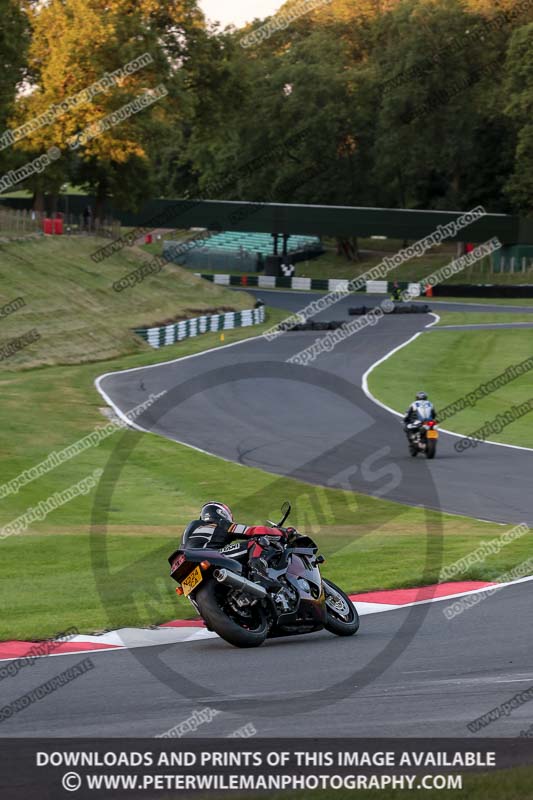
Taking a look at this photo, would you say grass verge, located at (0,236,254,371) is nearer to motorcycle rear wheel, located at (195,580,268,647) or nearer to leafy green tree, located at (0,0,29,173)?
leafy green tree, located at (0,0,29,173)

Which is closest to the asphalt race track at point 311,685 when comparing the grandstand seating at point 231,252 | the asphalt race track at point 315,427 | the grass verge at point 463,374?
the asphalt race track at point 315,427

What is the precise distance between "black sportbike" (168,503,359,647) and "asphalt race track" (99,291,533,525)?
8454mm

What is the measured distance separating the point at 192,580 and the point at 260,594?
0.64 m

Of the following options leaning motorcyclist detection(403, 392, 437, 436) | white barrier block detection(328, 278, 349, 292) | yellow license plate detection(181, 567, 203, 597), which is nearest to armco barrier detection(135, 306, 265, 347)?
white barrier block detection(328, 278, 349, 292)

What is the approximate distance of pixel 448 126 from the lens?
280 feet

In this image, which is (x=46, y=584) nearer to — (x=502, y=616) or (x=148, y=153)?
(x=502, y=616)

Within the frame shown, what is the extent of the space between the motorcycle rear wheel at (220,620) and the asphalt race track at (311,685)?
0.14m

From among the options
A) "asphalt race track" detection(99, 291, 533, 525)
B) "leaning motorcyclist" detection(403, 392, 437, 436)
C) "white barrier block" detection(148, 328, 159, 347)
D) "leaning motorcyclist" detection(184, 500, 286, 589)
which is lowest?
"white barrier block" detection(148, 328, 159, 347)

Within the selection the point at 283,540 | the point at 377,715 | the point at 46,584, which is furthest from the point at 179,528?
the point at 377,715

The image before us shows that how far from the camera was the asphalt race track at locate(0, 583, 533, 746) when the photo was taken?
7.77 meters

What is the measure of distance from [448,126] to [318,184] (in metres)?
11.7

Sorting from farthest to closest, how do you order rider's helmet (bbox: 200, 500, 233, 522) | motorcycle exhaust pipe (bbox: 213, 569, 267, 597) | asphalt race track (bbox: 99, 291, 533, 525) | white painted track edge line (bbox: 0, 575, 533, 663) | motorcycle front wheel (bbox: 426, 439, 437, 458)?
motorcycle front wheel (bbox: 426, 439, 437, 458), asphalt race track (bbox: 99, 291, 533, 525), rider's helmet (bbox: 200, 500, 233, 522), white painted track edge line (bbox: 0, 575, 533, 663), motorcycle exhaust pipe (bbox: 213, 569, 267, 597)

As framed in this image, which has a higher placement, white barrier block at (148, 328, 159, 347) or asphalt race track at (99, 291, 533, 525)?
asphalt race track at (99, 291, 533, 525)

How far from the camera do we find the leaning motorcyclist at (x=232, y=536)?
10.3 metres
